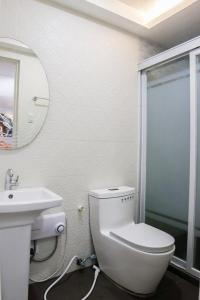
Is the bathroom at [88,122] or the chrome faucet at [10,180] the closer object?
the chrome faucet at [10,180]

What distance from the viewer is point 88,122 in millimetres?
2002

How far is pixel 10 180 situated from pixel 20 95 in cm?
61

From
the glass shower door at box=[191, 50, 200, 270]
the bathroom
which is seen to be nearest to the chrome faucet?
the bathroom

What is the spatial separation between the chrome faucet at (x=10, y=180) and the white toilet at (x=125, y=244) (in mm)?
646

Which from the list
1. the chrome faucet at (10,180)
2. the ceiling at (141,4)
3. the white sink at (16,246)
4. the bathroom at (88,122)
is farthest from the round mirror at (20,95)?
the ceiling at (141,4)

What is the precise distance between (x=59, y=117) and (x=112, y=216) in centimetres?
93

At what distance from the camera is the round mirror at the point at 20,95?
160 centimetres

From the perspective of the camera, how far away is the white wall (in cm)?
172

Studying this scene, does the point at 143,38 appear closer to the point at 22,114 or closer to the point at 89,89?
the point at 89,89

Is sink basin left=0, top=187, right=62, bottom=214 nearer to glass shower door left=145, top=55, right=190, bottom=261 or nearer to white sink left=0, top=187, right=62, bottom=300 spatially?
white sink left=0, top=187, right=62, bottom=300

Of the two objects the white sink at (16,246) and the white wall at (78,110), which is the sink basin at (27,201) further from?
the white wall at (78,110)

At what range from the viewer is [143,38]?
7.77ft

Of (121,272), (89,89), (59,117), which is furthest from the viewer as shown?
(89,89)

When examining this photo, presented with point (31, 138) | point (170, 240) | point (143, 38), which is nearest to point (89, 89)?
point (31, 138)
